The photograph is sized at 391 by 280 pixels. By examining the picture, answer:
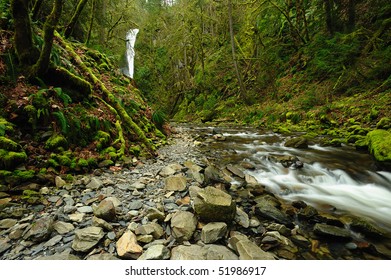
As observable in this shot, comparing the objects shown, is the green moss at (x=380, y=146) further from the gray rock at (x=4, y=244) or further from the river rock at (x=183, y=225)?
the gray rock at (x=4, y=244)

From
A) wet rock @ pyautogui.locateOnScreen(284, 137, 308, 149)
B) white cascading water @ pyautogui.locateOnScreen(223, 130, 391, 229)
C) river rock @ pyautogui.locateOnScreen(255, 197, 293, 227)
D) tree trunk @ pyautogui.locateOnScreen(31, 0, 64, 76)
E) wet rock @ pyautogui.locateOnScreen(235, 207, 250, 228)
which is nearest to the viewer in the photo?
wet rock @ pyautogui.locateOnScreen(235, 207, 250, 228)

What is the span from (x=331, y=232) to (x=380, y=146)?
3.57 metres

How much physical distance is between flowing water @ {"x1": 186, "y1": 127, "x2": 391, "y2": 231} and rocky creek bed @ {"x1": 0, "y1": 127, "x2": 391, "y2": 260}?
1.65ft

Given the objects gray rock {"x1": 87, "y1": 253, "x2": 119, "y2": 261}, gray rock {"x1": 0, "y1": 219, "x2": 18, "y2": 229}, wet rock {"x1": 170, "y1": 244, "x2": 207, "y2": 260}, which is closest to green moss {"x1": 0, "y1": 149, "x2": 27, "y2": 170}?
gray rock {"x1": 0, "y1": 219, "x2": 18, "y2": 229}

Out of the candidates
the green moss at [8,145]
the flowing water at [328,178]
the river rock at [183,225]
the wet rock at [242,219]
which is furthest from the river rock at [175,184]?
the green moss at [8,145]

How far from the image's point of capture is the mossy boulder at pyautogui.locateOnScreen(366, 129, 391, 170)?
14.6 feet

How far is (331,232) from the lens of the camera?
2.54 metres

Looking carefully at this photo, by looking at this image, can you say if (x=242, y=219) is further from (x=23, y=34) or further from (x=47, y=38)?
(x=23, y=34)

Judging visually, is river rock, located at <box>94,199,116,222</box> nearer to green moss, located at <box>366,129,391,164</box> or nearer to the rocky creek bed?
the rocky creek bed

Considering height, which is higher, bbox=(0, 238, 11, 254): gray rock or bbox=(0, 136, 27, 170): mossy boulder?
bbox=(0, 136, 27, 170): mossy boulder

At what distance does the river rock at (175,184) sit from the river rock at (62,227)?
1.39 m

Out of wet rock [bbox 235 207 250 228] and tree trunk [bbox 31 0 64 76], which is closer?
wet rock [bbox 235 207 250 228]

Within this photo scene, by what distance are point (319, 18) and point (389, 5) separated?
4441mm

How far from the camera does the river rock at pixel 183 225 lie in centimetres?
225
